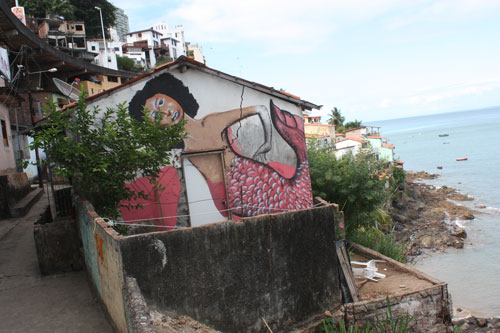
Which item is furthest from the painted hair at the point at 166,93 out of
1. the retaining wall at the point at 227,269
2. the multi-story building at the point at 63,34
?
the multi-story building at the point at 63,34

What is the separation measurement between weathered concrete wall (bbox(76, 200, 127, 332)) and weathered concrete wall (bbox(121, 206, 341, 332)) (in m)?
0.32

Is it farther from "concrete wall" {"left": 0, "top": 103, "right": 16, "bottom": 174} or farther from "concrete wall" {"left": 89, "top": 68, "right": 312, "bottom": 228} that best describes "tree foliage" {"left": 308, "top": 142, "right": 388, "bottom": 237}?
"concrete wall" {"left": 0, "top": 103, "right": 16, "bottom": 174}

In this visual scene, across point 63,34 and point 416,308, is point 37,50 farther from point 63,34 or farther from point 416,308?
point 416,308

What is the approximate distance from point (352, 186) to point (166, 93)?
744cm

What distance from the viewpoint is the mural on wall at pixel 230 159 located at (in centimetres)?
1059

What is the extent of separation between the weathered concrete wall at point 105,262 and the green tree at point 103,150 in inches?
→ 21.0

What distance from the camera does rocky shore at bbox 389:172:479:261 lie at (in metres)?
26.1

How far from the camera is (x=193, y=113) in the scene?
35.6 ft

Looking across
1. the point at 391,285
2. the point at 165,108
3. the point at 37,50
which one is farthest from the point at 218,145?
the point at 37,50

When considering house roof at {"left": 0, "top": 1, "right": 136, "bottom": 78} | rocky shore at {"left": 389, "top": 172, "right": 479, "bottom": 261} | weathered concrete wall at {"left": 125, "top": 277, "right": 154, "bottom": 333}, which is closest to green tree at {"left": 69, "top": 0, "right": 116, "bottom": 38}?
house roof at {"left": 0, "top": 1, "right": 136, "bottom": 78}

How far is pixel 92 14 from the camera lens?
6028 centimetres

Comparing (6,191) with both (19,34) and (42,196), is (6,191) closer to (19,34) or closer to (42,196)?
(42,196)

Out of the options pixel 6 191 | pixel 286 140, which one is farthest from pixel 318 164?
pixel 6 191

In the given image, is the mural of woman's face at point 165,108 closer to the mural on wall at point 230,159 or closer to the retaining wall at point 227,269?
the mural on wall at point 230,159
